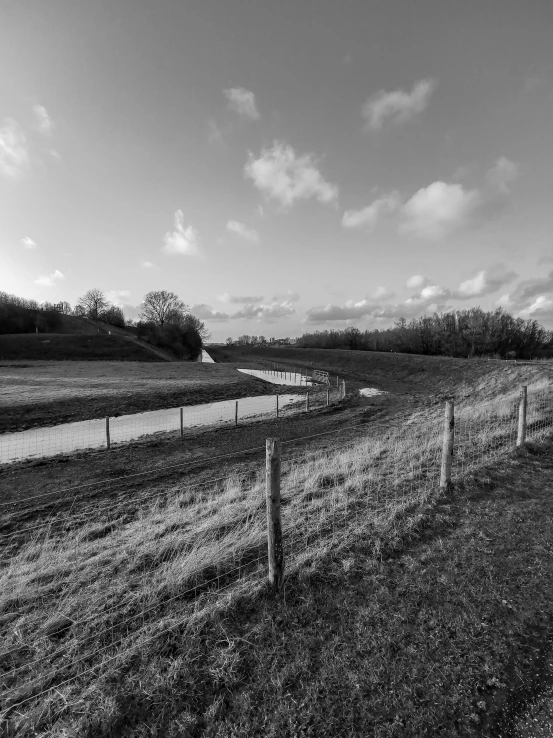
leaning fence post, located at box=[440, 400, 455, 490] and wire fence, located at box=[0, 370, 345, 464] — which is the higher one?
leaning fence post, located at box=[440, 400, 455, 490]

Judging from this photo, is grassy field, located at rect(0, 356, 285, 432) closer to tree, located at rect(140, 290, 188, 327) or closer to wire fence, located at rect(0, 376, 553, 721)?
wire fence, located at rect(0, 376, 553, 721)

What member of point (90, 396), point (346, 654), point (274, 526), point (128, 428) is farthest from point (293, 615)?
point (90, 396)

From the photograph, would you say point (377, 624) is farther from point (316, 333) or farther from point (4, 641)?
point (316, 333)

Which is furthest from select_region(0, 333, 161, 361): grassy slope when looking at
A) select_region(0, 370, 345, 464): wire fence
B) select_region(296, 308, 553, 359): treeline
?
select_region(296, 308, 553, 359): treeline

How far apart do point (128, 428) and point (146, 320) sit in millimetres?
109303

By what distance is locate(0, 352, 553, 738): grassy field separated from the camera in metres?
2.79

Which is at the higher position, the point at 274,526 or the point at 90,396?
the point at 274,526

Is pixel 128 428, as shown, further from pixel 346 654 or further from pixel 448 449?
pixel 346 654

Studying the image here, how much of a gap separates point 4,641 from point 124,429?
1548 cm

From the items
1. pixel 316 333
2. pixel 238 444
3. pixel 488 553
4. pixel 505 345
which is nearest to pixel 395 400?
pixel 238 444

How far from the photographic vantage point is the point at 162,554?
17.2 feet

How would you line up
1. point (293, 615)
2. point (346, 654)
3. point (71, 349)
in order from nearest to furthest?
point (346, 654) < point (293, 615) < point (71, 349)

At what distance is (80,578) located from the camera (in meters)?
4.62

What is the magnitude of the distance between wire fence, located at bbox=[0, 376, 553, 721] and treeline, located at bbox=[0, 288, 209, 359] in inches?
3635
